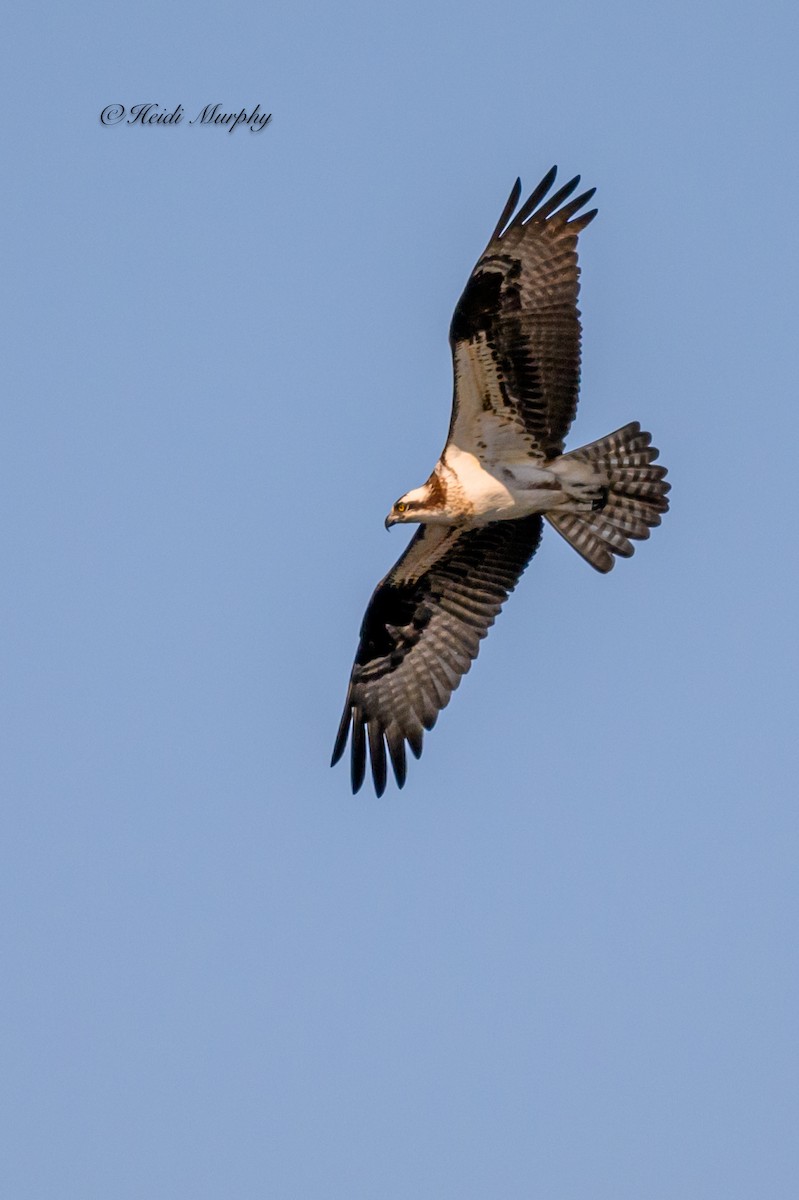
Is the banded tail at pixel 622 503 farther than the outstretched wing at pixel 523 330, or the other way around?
the banded tail at pixel 622 503

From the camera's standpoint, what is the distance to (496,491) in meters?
15.1

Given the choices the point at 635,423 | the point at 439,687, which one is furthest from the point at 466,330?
the point at 439,687

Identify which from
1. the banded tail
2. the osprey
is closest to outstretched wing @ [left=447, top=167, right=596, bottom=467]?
the osprey

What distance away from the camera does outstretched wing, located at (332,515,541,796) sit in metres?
16.0

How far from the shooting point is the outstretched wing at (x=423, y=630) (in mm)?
15977

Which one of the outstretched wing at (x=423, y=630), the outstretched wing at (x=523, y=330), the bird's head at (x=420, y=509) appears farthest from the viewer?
the outstretched wing at (x=423, y=630)

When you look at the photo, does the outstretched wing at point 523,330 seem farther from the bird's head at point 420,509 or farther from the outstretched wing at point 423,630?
the outstretched wing at point 423,630

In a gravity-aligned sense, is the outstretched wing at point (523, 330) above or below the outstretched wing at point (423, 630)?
above

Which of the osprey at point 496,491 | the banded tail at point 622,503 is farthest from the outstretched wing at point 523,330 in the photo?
the banded tail at point 622,503

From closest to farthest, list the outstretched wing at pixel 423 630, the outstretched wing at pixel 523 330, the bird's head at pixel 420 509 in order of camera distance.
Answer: the outstretched wing at pixel 523 330 → the bird's head at pixel 420 509 → the outstretched wing at pixel 423 630

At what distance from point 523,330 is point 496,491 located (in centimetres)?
114

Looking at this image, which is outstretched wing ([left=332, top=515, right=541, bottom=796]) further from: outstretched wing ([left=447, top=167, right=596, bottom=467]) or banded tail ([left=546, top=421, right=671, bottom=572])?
outstretched wing ([left=447, top=167, right=596, bottom=467])

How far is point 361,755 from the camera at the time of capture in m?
16.0

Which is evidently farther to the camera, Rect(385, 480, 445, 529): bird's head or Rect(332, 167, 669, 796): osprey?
Rect(385, 480, 445, 529): bird's head
